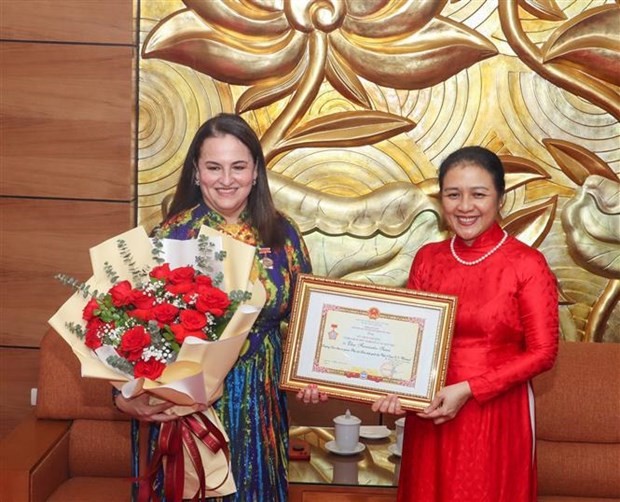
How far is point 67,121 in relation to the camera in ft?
10.4

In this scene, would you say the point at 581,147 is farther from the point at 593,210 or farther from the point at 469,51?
the point at 469,51

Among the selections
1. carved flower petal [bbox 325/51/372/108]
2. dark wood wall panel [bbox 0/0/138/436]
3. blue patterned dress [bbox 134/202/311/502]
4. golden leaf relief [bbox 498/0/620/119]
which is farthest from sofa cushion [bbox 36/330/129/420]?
golden leaf relief [bbox 498/0/620/119]

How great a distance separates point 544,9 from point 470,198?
4.30ft

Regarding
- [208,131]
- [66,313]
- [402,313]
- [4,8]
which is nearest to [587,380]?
[402,313]

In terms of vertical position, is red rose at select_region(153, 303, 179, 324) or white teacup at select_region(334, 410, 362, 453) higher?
red rose at select_region(153, 303, 179, 324)

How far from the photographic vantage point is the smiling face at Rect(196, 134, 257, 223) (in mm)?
2023

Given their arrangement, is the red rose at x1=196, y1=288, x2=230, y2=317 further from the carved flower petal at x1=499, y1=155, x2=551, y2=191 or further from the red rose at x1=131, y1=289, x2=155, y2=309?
the carved flower petal at x1=499, y1=155, x2=551, y2=191

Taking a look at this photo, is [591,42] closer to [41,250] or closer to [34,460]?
[41,250]

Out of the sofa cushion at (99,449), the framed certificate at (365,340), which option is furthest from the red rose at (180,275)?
the sofa cushion at (99,449)

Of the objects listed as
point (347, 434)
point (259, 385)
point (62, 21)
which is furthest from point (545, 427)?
point (62, 21)

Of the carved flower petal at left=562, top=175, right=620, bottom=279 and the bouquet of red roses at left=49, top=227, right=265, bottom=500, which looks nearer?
the bouquet of red roses at left=49, top=227, right=265, bottom=500

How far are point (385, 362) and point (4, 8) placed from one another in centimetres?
201

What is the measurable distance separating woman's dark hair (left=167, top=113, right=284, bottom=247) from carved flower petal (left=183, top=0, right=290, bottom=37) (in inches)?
42.7

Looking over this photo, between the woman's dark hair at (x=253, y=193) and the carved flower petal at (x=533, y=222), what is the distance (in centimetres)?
128
